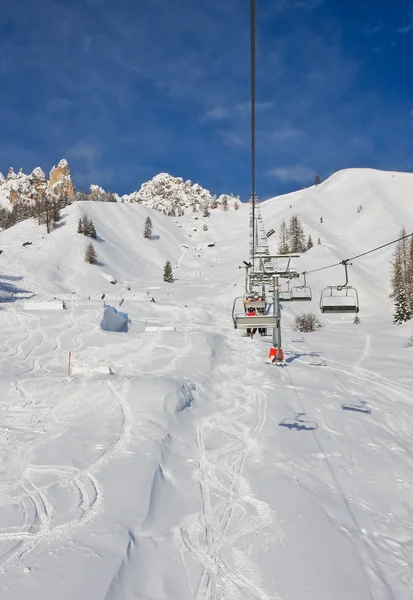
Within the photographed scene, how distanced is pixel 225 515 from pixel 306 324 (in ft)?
132

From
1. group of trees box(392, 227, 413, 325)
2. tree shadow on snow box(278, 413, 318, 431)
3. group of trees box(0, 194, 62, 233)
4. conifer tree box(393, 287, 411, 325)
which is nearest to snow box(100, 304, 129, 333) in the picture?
tree shadow on snow box(278, 413, 318, 431)

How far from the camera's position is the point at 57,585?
4.17 metres

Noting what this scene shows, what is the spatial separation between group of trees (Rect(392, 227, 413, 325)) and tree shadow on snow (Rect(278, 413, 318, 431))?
2825cm

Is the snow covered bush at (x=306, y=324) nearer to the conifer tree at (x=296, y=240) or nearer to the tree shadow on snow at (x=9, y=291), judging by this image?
the tree shadow on snow at (x=9, y=291)

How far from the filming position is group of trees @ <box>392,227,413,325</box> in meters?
45.9

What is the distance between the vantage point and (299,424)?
34.6 feet

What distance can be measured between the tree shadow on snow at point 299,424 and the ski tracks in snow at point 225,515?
2.13 ft

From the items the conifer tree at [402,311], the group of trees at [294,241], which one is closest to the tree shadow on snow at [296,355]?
the conifer tree at [402,311]

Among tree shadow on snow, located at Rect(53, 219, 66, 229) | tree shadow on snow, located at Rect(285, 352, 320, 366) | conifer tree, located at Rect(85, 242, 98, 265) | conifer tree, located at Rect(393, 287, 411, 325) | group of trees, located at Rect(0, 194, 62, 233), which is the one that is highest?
group of trees, located at Rect(0, 194, 62, 233)

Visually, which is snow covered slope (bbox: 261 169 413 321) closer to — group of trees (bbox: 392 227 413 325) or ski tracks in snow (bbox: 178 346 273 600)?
group of trees (bbox: 392 227 413 325)

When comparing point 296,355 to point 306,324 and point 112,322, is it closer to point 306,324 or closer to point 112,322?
point 112,322

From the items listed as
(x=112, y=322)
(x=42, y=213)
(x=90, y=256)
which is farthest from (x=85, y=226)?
(x=112, y=322)

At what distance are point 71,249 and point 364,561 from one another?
79.6 m

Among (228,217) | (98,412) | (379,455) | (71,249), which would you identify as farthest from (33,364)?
(228,217)
